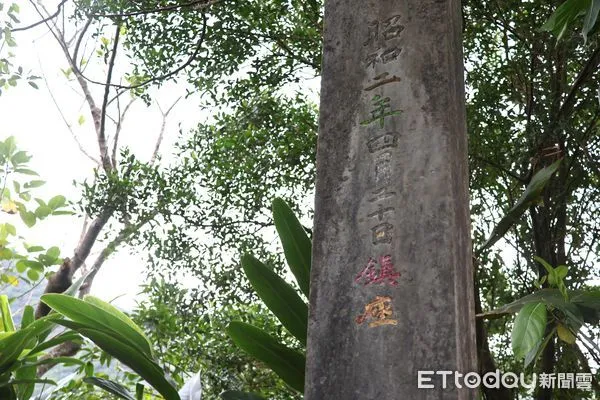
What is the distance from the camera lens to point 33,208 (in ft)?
9.66

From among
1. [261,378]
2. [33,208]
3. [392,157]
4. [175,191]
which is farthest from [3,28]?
[392,157]

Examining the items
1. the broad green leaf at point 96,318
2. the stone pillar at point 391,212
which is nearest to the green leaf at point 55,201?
the broad green leaf at point 96,318

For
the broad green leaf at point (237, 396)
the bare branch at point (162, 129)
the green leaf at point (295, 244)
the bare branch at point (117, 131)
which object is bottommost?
the broad green leaf at point (237, 396)

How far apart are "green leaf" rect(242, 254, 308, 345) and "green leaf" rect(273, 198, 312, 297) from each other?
0.13ft

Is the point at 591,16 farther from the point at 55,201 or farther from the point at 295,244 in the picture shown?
the point at 55,201

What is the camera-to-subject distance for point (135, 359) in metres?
1.57

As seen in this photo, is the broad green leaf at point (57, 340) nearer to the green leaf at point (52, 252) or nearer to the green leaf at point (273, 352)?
the green leaf at point (273, 352)

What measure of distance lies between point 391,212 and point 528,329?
310 millimetres

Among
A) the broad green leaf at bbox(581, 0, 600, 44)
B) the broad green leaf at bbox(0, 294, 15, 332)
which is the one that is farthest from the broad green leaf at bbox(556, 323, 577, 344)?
the broad green leaf at bbox(0, 294, 15, 332)

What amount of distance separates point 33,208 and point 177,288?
67cm

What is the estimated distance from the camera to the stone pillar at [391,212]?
122 cm

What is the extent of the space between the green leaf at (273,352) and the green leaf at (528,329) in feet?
1.65

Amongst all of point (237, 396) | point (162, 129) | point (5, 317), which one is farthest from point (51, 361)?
point (162, 129)

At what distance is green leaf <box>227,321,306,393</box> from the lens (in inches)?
62.3
